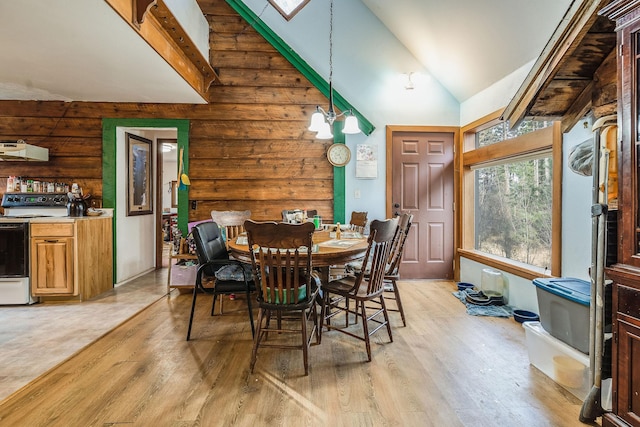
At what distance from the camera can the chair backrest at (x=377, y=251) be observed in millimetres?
2090

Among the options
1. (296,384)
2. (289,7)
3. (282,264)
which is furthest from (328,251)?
(289,7)

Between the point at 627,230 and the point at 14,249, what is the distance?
478cm

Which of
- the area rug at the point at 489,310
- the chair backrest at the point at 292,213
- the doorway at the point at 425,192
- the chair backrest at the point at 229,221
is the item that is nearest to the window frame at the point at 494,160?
the doorway at the point at 425,192

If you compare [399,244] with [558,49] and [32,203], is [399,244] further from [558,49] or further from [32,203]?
[32,203]

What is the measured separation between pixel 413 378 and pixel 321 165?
2820 millimetres

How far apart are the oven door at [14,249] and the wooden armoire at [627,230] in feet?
15.3

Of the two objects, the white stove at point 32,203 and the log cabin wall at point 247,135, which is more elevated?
the log cabin wall at point 247,135

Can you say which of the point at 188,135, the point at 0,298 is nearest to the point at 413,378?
the point at 188,135

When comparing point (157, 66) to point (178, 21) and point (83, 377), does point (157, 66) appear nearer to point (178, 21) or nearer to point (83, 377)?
point (178, 21)

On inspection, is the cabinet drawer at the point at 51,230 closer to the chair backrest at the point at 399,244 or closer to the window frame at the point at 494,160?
the chair backrest at the point at 399,244

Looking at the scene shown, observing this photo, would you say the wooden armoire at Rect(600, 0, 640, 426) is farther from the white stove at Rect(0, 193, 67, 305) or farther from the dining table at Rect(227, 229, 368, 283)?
the white stove at Rect(0, 193, 67, 305)

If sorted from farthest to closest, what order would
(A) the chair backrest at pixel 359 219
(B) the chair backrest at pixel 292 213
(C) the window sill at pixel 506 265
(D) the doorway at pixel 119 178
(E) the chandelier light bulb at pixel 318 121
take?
(D) the doorway at pixel 119 178 < (A) the chair backrest at pixel 359 219 < (B) the chair backrest at pixel 292 213 < (E) the chandelier light bulb at pixel 318 121 < (C) the window sill at pixel 506 265

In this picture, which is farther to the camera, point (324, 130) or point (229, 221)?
point (229, 221)

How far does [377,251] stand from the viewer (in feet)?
7.22
